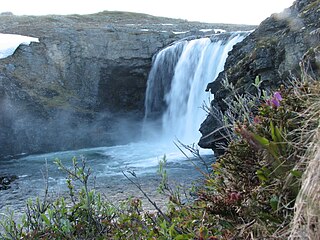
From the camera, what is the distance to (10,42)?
17797 millimetres

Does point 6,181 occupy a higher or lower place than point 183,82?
lower

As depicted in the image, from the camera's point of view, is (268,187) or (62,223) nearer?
(268,187)

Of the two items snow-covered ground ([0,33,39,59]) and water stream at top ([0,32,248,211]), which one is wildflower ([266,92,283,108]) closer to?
water stream at top ([0,32,248,211])

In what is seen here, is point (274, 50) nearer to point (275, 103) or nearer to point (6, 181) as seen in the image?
point (6, 181)

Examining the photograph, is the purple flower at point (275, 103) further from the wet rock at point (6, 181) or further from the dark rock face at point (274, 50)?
the wet rock at point (6, 181)

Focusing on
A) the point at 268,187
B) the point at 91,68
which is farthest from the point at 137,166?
the point at 268,187

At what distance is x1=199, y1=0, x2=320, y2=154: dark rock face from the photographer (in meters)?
8.32

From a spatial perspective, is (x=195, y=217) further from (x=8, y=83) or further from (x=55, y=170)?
(x=8, y=83)

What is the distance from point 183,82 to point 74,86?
463cm

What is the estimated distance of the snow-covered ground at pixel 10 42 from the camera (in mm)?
17227

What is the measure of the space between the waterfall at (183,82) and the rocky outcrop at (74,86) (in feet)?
2.41

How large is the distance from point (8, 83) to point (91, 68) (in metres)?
3.57

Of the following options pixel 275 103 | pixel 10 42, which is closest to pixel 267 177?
pixel 275 103

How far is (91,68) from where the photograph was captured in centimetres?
1819
